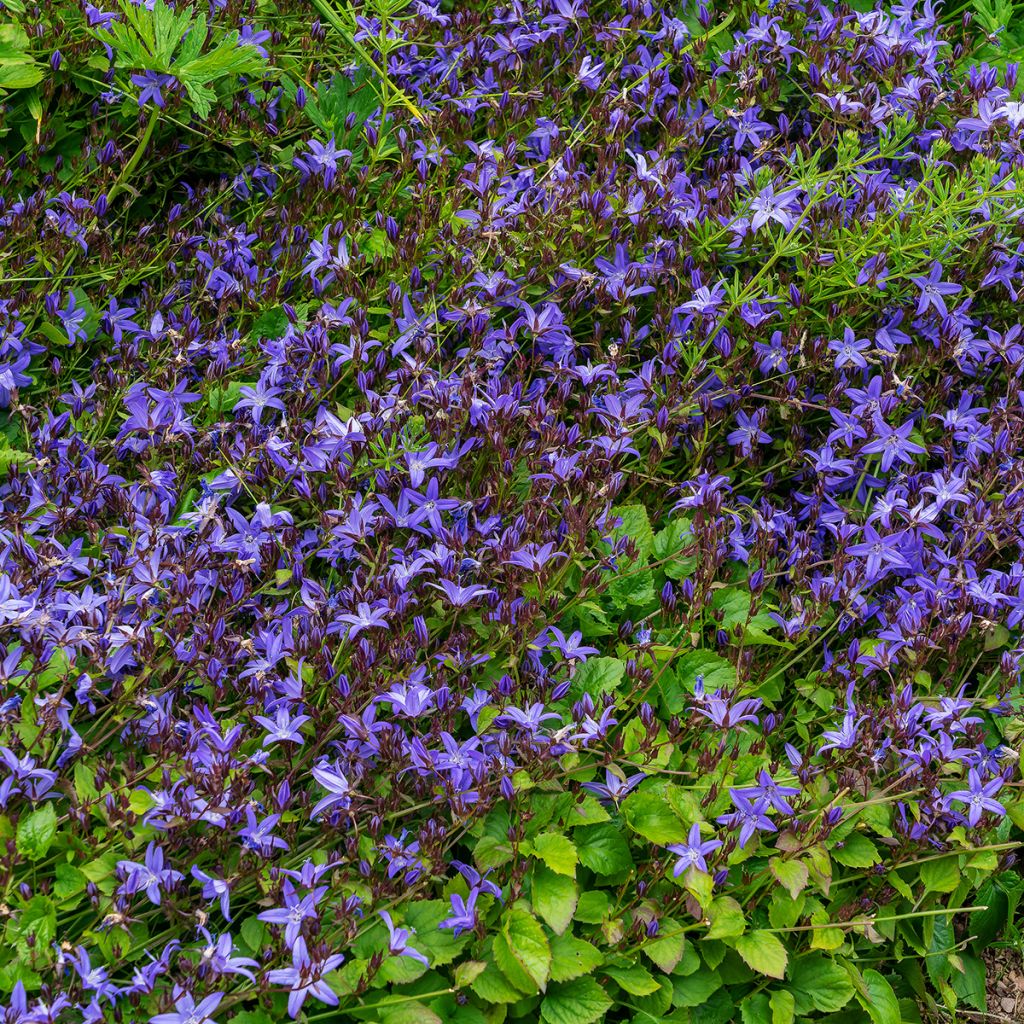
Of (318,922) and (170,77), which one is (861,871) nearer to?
(318,922)

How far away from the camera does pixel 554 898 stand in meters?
2.84

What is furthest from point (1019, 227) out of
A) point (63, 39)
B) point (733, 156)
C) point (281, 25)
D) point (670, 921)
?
point (63, 39)

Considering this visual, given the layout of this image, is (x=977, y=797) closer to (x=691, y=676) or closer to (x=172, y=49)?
(x=691, y=676)

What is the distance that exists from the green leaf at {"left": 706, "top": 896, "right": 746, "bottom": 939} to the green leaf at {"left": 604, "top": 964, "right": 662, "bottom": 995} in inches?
7.1

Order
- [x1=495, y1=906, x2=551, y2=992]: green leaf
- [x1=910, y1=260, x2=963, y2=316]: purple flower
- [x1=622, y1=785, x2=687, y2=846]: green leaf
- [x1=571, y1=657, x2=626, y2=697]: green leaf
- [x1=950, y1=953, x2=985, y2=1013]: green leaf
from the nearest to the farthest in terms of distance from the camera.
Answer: [x1=495, y1=906, x2=551, y2=992]: green leaf, [x1=622, y1=785, x2=687, y2=846]: green leaf, [x1=571, y1=657, x2=626, y2=697]: green leaf, [x1=950, y1=953, x2=985, y2=1013]: green leaf, [x1=910, y1=260, x2=963, y2=316]: purple flower

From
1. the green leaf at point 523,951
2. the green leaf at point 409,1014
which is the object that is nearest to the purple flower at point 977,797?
the green leaf at point 523,951

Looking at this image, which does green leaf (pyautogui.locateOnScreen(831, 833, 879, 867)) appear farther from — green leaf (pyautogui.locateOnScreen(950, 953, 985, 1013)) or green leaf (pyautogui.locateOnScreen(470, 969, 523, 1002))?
green leaf (pyautogui.locateOnScreen(470, 969, 523, 1002))

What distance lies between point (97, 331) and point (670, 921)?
2.66 m

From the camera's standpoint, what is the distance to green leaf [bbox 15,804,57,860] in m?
2.67

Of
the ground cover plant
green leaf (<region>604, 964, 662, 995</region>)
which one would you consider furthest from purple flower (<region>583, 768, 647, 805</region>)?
green leaf (<region>604, 964, 662, 995</region>)

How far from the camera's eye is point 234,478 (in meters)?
3.30

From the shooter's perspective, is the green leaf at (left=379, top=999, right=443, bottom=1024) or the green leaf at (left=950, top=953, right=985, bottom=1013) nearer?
the green leaf at (left=379, top=999, right=443, bottom=1024)

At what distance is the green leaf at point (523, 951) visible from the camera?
2.71 meters

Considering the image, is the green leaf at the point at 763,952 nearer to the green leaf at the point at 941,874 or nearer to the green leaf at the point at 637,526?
the green leaf at the point at 941,874
